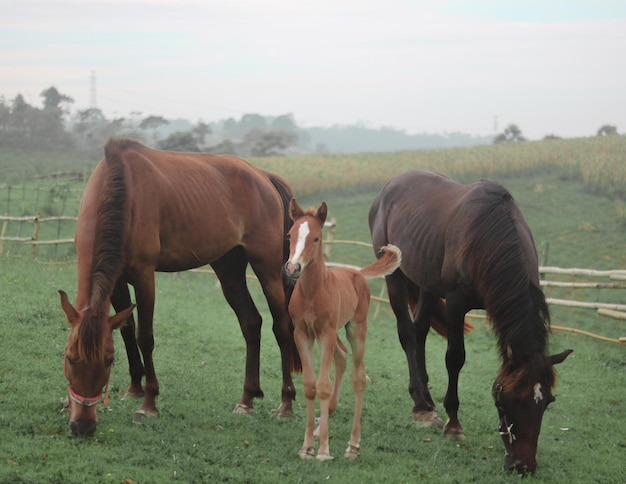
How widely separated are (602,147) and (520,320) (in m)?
24.4

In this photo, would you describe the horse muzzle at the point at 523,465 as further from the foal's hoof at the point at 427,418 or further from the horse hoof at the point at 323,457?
the foal's hoof at the point at 427,418

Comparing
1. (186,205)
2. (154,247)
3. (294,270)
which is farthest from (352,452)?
(186,205)

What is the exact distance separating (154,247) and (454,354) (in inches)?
105

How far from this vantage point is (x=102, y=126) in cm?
4434

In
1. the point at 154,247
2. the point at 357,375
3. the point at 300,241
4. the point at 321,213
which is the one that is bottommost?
the point at 357,375

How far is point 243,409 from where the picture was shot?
21.5ft

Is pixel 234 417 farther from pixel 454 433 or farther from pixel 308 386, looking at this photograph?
pixel 454 433

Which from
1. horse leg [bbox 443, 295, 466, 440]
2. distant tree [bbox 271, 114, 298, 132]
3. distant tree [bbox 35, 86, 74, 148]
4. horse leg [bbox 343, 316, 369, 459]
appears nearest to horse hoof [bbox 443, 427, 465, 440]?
horse leg [bbox 443, 295, 466, 440]

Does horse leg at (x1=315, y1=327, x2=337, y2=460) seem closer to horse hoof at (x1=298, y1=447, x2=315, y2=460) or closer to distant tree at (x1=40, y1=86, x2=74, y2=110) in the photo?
horse hoof at (x1=298, y1=447, x2=315, y2=460)

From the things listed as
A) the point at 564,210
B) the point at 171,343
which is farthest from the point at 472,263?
the point at 564,210

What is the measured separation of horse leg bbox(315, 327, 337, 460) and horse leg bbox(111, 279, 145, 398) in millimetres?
1717

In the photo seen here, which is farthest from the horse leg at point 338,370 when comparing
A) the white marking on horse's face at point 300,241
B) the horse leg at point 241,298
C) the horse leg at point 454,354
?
the horse leg at point 241,298

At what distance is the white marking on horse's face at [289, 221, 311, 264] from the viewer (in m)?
4.76

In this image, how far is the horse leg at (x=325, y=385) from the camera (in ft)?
17.0
